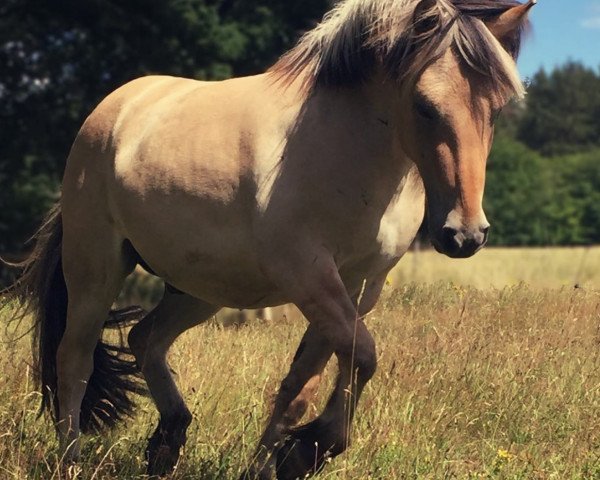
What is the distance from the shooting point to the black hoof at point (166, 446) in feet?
13.2

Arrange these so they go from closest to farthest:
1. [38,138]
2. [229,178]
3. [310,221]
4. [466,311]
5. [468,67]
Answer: [468,67] → [310,221] → [229,178] → [466,311] → [38,138]

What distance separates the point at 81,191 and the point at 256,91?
1.10m

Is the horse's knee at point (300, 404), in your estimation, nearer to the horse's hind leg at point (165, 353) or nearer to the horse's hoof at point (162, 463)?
the horse's hoof at point (162, 463)

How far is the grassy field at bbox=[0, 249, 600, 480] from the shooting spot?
3898mm

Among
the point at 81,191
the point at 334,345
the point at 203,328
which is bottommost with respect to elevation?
the point at 203,328

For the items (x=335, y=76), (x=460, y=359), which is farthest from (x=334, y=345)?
(x=460, y=359)

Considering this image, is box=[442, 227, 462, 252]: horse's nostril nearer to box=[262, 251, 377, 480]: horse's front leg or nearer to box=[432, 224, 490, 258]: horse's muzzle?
box=[432, 224, 490, 258]: horse's muzzle

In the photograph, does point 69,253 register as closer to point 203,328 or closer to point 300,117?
point 300,117

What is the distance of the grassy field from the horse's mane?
1.55 meters

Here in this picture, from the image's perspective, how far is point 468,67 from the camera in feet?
10.3

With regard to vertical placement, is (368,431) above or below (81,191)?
below

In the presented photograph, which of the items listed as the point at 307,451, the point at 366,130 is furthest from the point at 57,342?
the point at 366,130

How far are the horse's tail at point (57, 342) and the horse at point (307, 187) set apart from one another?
0.61ft

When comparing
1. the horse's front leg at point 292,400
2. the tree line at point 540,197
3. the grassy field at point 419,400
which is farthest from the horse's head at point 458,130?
the tree line at point 540,197
